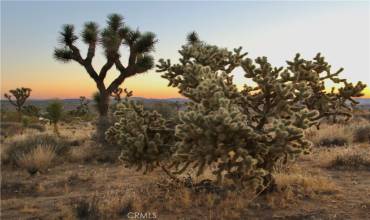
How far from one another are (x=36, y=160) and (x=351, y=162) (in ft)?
24.3

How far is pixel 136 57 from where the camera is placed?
1745 centimetres

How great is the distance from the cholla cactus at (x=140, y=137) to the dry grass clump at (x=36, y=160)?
14.4ft

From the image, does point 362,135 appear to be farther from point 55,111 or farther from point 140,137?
point 55,111

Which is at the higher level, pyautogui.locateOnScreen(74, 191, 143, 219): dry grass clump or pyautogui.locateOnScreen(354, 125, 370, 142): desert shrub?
pyautogui.locateOnScreen(354, 125, 370, 142): desert shrub

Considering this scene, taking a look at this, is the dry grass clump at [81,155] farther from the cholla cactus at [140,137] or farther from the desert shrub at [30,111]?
the desert shrub at [30,111]

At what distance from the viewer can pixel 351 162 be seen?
9.90 m

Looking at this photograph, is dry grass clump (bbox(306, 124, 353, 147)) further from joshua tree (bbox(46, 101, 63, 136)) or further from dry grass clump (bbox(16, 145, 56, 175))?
joshua tree (bbox(46, 101, 63, 136))

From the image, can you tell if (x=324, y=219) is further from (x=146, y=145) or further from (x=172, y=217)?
(x=146, y=145)

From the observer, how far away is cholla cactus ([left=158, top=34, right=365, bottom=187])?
17.4ft

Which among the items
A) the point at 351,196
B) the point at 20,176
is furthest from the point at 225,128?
the point at 20,176

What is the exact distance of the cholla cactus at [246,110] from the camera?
17.4 ft

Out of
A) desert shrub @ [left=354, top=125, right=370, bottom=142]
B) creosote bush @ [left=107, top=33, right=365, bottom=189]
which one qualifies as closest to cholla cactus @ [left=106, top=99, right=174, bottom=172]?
creosote bush @ [left=107, top=33, right=365, bottom=189]

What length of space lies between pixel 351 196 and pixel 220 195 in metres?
2.13

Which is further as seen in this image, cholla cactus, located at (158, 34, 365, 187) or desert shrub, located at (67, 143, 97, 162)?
desert shrub, located at (67, 143, 97, 162)
